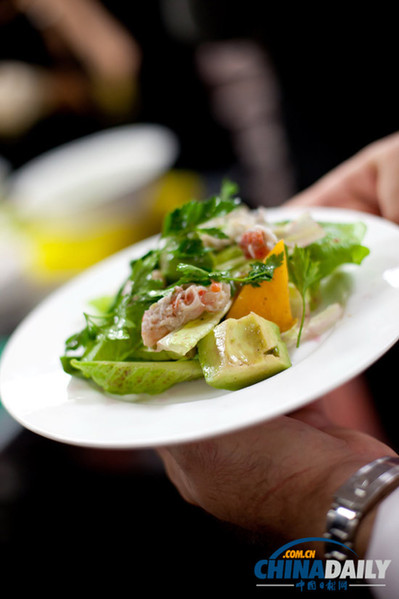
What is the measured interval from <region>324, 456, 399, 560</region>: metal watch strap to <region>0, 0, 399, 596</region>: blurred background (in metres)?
0.41

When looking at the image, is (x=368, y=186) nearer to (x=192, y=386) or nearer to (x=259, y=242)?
(x=259, y=242)

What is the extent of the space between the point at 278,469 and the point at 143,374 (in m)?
0.47

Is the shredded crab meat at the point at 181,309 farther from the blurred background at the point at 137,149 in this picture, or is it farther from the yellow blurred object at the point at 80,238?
the yellow blurred object at the point at 80,238

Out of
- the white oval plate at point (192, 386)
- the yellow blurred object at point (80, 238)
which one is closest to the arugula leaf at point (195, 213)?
the white oval plate at point (192, 386)

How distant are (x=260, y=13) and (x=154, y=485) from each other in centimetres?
321

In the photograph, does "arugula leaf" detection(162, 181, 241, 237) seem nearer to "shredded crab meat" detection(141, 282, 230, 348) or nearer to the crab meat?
the crab meat

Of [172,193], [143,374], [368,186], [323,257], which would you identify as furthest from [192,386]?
[172,193]

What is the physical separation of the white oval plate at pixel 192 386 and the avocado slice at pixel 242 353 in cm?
5

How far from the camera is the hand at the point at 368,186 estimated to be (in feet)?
7.09

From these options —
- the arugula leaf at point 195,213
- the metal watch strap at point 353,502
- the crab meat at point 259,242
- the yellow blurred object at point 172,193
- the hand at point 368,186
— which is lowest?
the yellow blurred object at point 172,193

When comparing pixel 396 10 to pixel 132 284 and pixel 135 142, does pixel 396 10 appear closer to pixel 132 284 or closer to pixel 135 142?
pixel 135 142

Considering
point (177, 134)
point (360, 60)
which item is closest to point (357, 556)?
point (360, 60)

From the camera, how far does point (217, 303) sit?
5.06 ft

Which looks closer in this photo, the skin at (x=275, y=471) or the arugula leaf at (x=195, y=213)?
the skin at (x=275, y=471)
